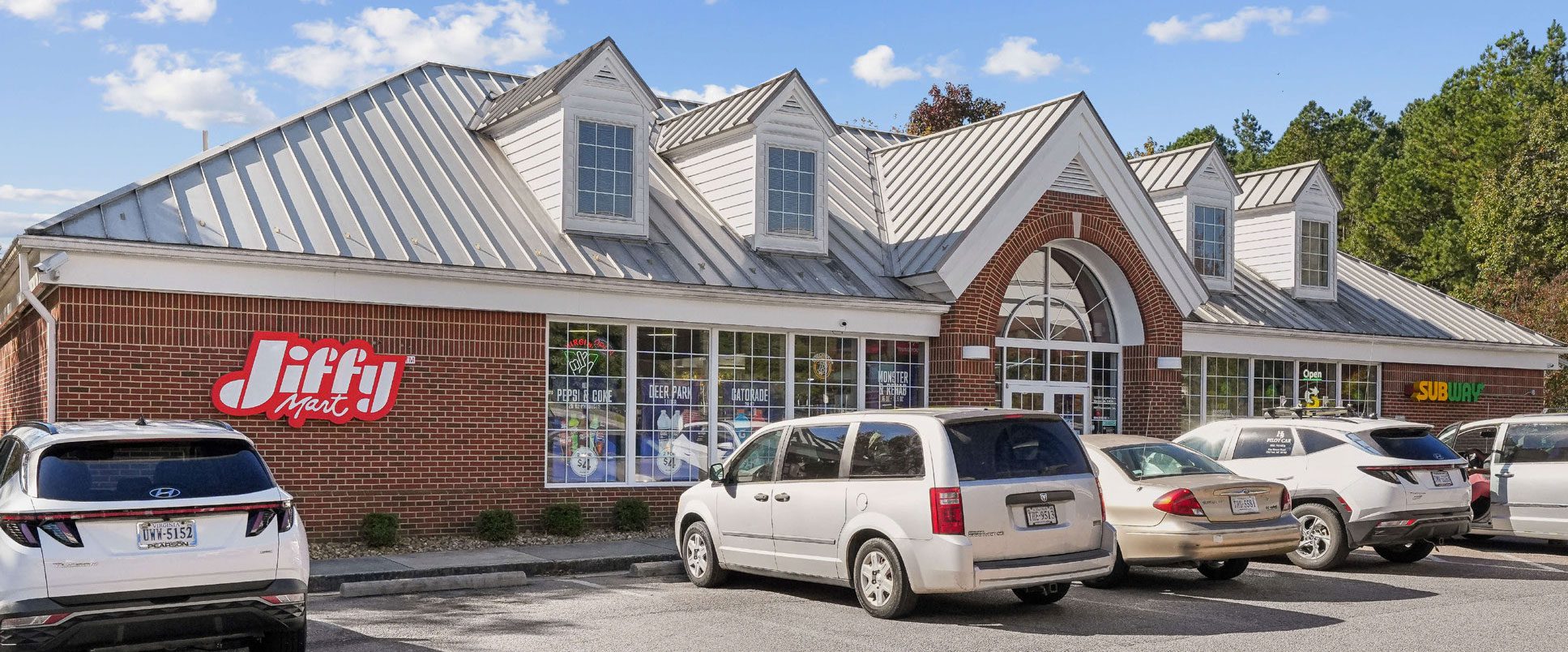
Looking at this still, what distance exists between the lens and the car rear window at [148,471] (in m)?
7.72

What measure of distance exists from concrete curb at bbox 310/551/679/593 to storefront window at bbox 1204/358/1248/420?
12105mm

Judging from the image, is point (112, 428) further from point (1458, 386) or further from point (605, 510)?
point (1458, 386)

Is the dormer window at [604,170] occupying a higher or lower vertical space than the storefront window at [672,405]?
higher

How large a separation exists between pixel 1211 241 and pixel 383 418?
49.9ft

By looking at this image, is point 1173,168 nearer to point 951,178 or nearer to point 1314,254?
point 1314,254

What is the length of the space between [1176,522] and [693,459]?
23.3ft

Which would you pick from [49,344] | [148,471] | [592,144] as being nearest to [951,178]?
[592,144]

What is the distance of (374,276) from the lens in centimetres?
1448

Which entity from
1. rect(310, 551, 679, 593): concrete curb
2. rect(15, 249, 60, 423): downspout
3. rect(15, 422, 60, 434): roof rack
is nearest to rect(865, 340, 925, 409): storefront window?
rect(310, 551, 679, 593): concrete curb

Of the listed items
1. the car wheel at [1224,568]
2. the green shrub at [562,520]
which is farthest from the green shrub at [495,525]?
the car wheel at [1224,568]

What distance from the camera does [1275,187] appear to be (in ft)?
85.3

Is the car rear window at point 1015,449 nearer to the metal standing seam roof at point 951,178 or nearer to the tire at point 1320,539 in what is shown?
the tire at point 1320,539

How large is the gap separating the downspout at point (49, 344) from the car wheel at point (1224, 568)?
10.9 m

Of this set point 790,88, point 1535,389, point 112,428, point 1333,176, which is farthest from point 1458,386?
point 1333,176
